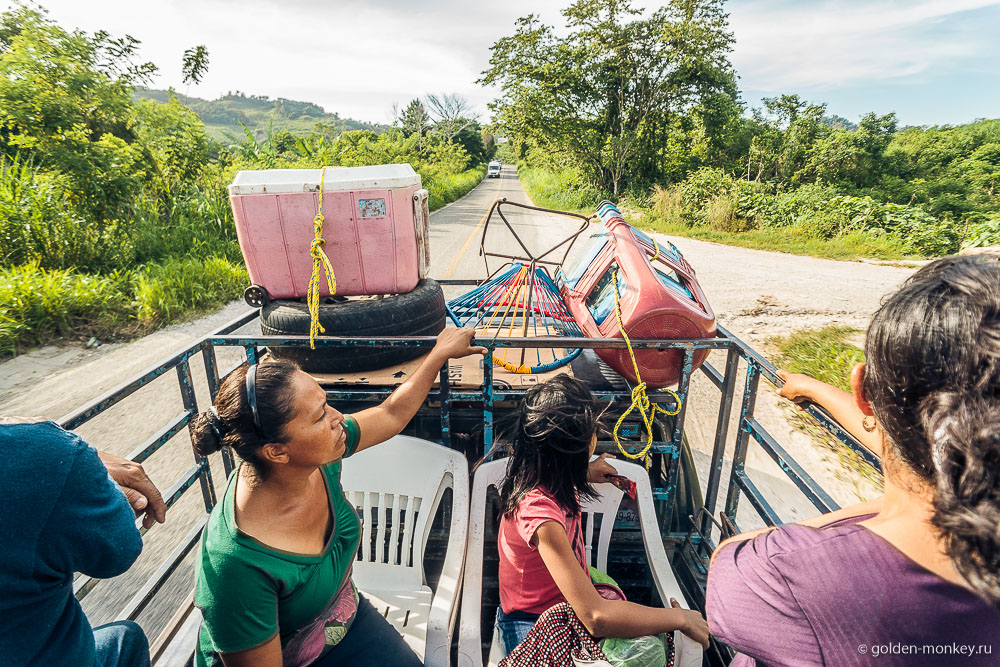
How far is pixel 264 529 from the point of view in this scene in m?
1.36

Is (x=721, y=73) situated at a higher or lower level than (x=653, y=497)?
higher

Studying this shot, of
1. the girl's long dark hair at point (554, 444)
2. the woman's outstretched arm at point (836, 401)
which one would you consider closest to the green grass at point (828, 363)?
the woman's outstretched arm at point (836, 401)

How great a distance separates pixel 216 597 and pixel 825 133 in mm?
28267

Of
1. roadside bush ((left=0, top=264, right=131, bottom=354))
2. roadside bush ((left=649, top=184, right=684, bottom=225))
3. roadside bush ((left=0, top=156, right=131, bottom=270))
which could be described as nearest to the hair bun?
roadside bush ((left=0, top=264, right=131, bottom=354))

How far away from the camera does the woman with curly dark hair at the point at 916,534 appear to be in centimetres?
71

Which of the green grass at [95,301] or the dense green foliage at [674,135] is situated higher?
the dense green foliage at [674,135]

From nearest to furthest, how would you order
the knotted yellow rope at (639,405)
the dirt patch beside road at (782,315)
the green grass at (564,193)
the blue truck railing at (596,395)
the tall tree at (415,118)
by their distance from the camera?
1. the blue truck railing at (596,395)
2. the knotted yellow rope at (639,405)
3. the dirt patch beside road at (782,315)
4. the green grass at (564,193)
5. the tall tree at (415,118)

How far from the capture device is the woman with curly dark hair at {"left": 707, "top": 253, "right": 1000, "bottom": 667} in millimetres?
706

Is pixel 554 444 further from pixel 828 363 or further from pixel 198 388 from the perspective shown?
pixel 828 363

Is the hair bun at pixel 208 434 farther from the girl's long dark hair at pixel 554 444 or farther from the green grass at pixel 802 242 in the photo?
the green grass at pixel 802 242

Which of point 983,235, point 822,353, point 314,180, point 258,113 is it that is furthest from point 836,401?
point 258,113

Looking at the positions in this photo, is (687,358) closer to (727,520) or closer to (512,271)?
(727,520)

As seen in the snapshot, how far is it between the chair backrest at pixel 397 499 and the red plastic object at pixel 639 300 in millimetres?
948

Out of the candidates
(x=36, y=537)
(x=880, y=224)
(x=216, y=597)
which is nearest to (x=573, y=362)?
(x=216, y=597)
